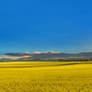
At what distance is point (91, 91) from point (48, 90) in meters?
2.93

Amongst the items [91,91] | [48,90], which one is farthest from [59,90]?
[91,91]

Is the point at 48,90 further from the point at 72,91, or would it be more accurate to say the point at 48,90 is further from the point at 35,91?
the point at 72,91

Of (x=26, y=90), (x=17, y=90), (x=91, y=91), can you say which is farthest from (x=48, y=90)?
(x=91, y=91)

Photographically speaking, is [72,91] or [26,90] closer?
[72,91]

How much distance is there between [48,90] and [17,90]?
229cm

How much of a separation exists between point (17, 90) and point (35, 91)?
4.70 ft

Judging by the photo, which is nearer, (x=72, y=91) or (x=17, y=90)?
(x=72, y=91)

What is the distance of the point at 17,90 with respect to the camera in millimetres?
10172

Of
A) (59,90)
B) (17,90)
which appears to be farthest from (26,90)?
(59,90)

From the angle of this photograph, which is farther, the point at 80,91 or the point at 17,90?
the point at 17,90

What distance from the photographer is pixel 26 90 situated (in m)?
10.1

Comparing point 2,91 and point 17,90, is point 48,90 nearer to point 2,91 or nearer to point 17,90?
point 17,90

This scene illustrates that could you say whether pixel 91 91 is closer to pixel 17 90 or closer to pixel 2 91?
pixel 17 90

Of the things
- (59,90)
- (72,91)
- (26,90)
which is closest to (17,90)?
(26,90)
